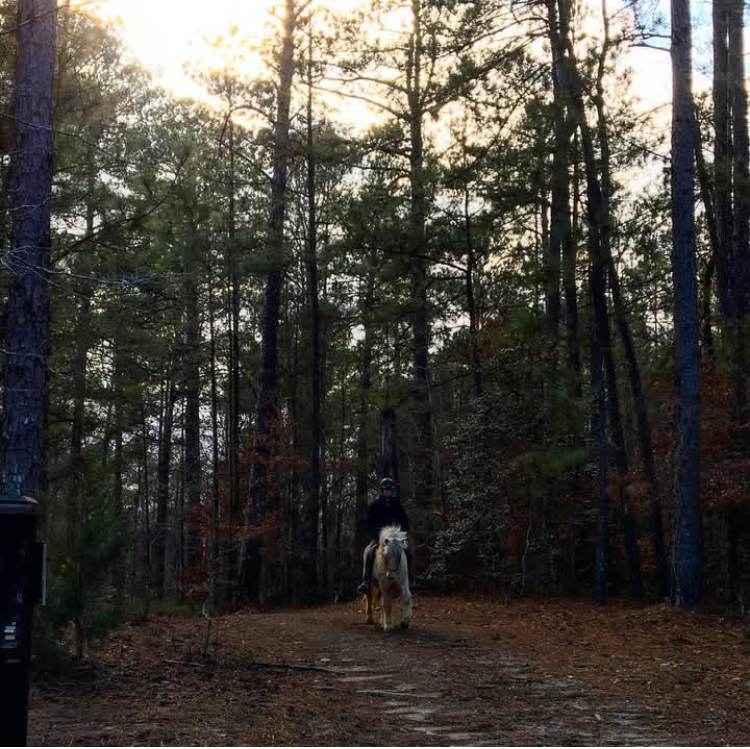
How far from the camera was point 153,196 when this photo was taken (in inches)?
493

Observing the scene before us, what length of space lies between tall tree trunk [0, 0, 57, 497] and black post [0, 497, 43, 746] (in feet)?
14.4

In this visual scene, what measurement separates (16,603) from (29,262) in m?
5.24

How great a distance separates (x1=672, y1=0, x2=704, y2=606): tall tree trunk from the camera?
1460 centimetres

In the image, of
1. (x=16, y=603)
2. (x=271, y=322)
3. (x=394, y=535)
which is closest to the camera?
(x=16, y=603)

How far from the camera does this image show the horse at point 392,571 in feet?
42.7

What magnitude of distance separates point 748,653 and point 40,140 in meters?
9.79

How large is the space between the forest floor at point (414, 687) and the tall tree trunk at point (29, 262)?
2315 millimetres

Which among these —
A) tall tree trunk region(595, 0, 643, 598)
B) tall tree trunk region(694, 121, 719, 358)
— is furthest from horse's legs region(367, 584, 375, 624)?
tall tree trunk region(694, 121, 719, 358)

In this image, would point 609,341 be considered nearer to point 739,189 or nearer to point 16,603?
point 739,189

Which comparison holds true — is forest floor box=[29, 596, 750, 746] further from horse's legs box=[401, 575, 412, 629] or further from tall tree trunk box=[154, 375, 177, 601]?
tall tree trunk box=[154, 375, 177, 601]

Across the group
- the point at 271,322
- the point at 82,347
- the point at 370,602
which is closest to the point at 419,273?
the point at 271,322

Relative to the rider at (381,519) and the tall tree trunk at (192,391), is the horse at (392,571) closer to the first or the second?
the rider at (381,519)

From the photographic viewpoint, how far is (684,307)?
14.8 meters

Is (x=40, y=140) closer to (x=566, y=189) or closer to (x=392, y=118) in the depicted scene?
(x=566, y=189)
